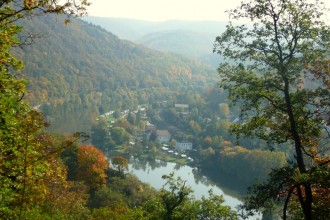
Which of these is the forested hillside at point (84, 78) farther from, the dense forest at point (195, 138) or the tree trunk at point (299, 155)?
the tree trunk at point (299, 155)

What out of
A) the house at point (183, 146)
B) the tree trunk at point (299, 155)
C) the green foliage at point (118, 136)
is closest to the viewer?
the tree trunk at point (299, 155)

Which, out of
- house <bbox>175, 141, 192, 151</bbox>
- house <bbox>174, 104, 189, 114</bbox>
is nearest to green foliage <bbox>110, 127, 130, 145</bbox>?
house <bbox>175, 141, 192, 151</bbox>

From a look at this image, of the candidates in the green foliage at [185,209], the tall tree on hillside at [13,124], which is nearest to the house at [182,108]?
the green foliage at [185,209]

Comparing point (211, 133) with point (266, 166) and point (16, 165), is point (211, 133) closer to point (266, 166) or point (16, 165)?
point (266, 166)

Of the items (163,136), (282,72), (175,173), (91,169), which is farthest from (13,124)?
(163,136)

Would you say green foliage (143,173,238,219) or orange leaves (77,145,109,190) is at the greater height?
green foliage (143,173,238,219)

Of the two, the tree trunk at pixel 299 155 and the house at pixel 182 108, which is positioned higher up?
the tree trunk at pixel 299 155

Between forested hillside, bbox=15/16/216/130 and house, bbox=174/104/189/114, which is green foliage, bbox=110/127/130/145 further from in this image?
house, bbox=174/104/189/114
